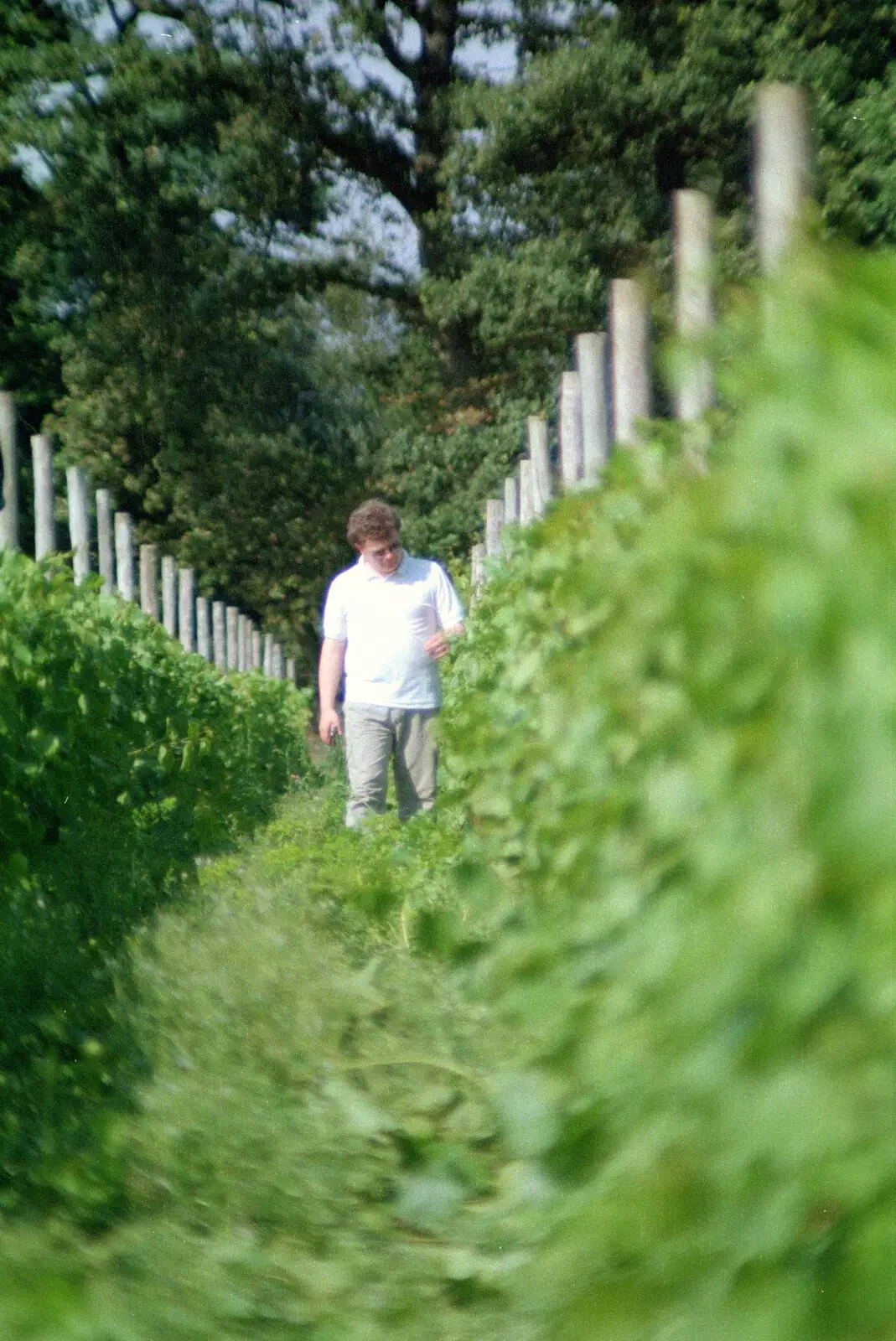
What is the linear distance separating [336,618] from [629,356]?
14.6 feet

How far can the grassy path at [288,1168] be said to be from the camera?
2.75 metres

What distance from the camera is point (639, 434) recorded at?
13.8 feet

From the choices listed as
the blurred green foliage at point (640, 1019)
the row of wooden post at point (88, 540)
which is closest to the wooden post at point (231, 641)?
the row of wooden post at point (88, 540)

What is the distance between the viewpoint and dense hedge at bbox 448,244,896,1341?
1.14 metres

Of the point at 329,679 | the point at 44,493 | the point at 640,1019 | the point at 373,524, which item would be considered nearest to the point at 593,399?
the point at 373,524

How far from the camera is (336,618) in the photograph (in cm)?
920

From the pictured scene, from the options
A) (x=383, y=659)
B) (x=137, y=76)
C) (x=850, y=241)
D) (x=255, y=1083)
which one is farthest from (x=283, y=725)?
(x=850, y=241)

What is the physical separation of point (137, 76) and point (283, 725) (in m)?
14.8

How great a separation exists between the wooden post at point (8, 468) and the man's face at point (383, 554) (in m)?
2.04

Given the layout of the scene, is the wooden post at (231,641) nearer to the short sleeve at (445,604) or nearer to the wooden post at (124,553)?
the wooden post at (124,553)

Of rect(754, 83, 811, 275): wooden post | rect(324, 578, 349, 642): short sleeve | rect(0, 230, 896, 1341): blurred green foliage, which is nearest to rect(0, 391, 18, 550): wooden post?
rect(324, 578, 349, 642): short sleeve

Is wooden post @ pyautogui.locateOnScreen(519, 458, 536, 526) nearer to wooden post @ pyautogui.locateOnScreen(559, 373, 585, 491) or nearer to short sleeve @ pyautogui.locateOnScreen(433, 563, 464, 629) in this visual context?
short sleeve @ pyautogui.locateOnScreen(433, 563, 464, 629)

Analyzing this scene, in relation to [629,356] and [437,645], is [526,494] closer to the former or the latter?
[437,645]

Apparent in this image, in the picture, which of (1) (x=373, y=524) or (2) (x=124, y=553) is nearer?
(1) (x=373, y=524)
